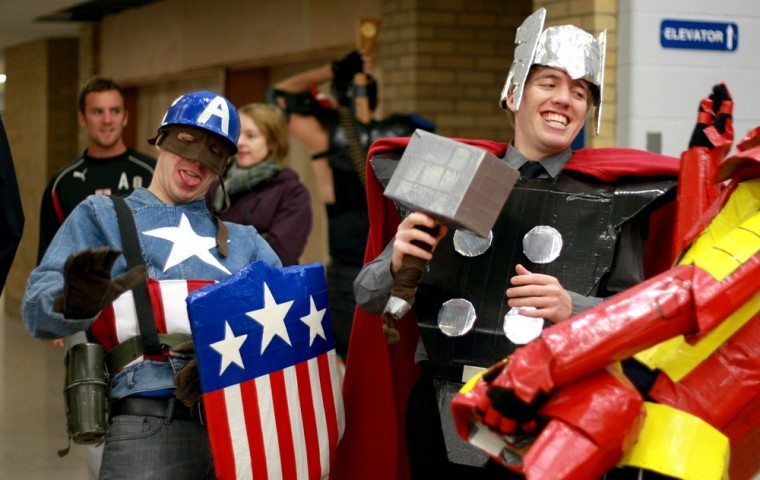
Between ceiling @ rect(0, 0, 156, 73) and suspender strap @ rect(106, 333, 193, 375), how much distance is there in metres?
8.02

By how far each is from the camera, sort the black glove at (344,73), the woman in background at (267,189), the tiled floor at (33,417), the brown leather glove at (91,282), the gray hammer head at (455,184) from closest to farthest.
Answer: the gray hammer head at (455,184) → the brown leather glove at (91,282) → the woman in background at (267,189) → the black glove at (344,73) → the tiled floor at (33,417)

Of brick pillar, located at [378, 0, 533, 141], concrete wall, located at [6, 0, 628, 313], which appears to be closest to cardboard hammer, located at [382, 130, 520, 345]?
concrete wall, located at [6, 0, 628, 313]

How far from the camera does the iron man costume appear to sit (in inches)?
80.5

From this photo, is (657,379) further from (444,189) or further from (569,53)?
(569,53)

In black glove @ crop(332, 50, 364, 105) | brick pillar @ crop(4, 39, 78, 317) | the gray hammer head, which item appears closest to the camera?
the gray hammer head

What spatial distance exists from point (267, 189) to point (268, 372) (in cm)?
229

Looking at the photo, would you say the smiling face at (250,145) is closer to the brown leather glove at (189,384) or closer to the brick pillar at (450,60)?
the brick pillar at (450,60)

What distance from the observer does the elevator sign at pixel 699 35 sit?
16.9ft

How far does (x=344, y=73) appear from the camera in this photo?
205 inches

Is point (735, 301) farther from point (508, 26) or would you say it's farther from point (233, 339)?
point (508, 26)

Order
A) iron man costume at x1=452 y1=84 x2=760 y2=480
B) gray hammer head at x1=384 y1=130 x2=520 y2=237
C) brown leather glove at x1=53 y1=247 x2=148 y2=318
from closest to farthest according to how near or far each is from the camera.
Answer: iron man costume at x1=452 y1=84 x2=760 y2=480, gray hammer head at x1=384 y1=130 x2=520 y2=237, brown leather glove at x1=53 y1=247 x2=148 y2=318

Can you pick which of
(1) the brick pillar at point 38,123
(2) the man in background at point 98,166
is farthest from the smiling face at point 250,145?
(1) the brick pillar at point 38,123

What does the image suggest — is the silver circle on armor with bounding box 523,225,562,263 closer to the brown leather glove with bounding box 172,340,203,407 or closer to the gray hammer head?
the gray hammer head

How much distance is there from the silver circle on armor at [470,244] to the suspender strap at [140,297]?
2.37 ft
